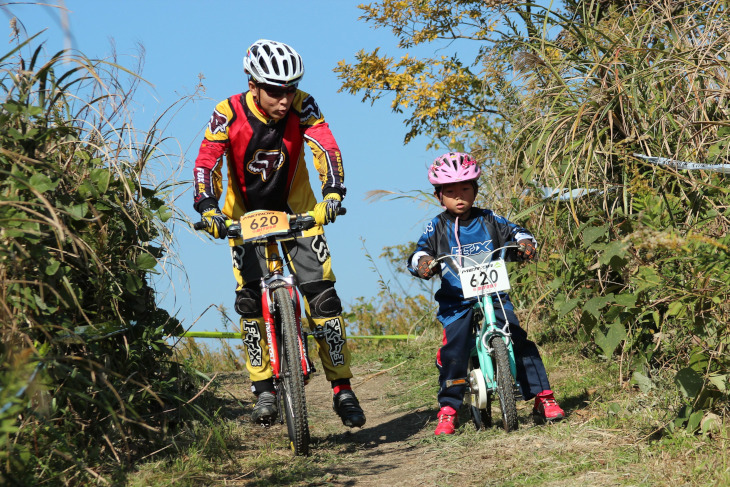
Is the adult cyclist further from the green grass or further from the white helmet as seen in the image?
the green grass

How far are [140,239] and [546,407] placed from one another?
254cm

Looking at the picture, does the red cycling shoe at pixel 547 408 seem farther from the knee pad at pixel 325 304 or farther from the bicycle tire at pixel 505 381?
the knee pad at pixel 325 304

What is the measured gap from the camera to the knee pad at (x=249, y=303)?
520 centimetres

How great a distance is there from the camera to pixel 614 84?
5152 millimetres

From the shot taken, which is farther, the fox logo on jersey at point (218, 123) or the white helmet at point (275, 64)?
the fox logo on jersey at point (218, 123)

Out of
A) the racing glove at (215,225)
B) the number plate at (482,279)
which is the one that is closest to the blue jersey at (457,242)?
the number plate at (482,279)

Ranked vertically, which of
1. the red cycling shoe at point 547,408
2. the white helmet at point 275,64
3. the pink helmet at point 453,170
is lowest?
the red cycling shoe at point 547,408

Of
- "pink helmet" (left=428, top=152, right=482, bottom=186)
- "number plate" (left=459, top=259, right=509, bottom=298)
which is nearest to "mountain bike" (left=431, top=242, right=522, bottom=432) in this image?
"number plate" (left=459, top=259, right=509, bottom=298)

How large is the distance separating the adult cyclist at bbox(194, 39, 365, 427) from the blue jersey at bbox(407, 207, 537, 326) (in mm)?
628

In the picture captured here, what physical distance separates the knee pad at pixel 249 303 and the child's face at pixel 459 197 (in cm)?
133

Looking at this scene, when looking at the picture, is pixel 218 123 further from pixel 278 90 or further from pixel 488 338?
pixel 488 338

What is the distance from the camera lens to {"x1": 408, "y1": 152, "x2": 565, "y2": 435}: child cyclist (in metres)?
5.00

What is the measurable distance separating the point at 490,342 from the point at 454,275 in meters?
0.51

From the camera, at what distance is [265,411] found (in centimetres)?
503
